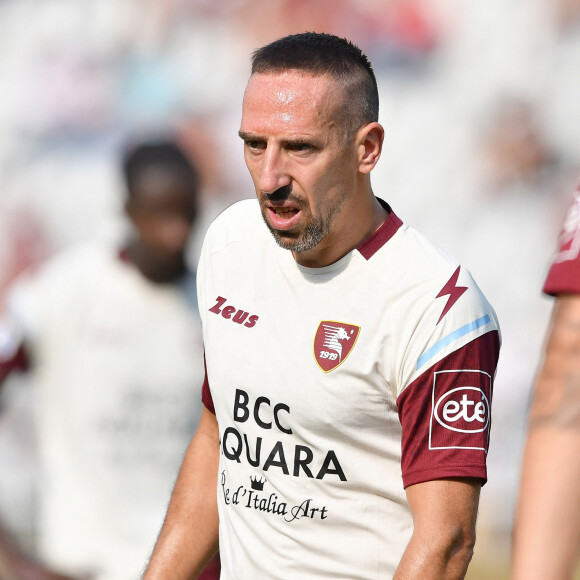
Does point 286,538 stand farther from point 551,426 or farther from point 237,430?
point 551,426

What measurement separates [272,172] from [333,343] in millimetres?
409

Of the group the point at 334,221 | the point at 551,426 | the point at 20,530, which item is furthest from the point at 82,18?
the point at 551,426

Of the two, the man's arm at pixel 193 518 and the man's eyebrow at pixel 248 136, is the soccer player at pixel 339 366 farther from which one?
the man's arm at pixel 193 518

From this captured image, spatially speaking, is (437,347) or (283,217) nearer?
(437,347)

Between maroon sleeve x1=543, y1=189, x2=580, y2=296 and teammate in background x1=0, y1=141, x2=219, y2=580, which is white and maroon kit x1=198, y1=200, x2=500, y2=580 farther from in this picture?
teammate in background x1=0, y1=141, x2=219, y2=580

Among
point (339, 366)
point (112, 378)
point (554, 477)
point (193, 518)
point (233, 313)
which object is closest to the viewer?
point (554, 477)

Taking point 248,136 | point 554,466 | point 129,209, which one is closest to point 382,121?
point 129,209

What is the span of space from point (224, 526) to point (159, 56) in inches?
129

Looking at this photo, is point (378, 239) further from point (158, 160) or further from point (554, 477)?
point (158, 160)

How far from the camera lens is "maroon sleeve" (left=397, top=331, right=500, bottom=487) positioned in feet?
8.45

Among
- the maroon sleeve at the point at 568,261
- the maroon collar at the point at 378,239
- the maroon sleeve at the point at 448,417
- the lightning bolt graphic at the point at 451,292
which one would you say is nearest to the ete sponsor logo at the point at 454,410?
the maroon sleeve at the point at 448,417

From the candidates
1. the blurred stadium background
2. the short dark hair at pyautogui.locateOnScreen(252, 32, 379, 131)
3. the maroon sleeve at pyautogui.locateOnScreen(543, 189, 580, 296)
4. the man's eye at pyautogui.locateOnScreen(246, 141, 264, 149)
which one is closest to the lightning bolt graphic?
the short dark hair at pyautogui.locateOnScreen(252, 32, 379, 131)

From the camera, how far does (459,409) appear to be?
259cm

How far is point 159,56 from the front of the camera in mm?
5742
